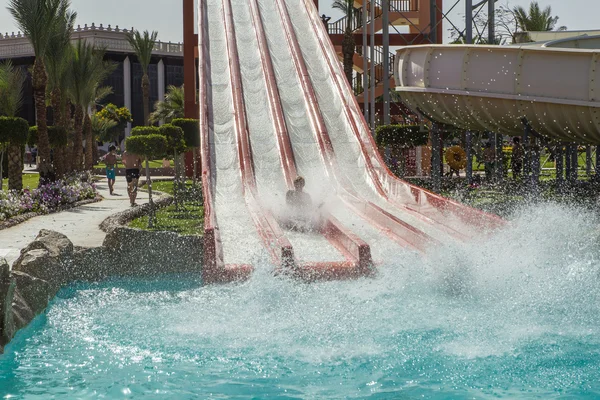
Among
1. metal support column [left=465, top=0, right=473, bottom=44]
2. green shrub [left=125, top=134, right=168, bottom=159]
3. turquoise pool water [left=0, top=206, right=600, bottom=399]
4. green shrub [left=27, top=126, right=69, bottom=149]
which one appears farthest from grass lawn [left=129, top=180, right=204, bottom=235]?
metal support column [left=465, top=0, right=473, bottom=44]

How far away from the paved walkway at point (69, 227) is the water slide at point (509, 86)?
655 centimetres

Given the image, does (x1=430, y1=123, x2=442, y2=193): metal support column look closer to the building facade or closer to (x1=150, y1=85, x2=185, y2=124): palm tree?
(x1=150, y1=85, x2=185, y2=124): palm tree

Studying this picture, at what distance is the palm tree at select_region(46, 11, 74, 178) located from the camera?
75.9 feet

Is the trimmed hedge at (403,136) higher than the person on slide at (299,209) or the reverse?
higher

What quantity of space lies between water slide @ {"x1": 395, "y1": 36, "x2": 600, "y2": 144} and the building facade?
55.5 metres

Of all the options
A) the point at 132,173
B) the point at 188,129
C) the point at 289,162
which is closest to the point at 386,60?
the point at 188,129

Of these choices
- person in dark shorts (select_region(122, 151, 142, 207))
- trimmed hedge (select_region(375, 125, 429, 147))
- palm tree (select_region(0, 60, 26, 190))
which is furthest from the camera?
trimmed hedge (select_region(375, 125, 429, 147))

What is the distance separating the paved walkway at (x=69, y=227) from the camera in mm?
11795

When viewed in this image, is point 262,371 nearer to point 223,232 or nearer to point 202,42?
point 223,232

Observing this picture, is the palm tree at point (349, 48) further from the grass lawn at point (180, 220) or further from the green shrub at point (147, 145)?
the green shrub at point (147, 145)

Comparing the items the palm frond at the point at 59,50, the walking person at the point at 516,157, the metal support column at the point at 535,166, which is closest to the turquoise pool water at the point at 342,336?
the metal support column at the point at 535,166

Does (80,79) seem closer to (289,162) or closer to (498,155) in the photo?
(498,155)

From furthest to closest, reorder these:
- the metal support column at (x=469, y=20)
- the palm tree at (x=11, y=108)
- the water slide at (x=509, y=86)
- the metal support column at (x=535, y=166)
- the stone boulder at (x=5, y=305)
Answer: the metal support column at (x=469, y=20), the palm tree at (x=11, y=108), the metal support column at (x=535, y=166), the water slide at (x=509, y=86), the stone boulder at (x=5, y=305)

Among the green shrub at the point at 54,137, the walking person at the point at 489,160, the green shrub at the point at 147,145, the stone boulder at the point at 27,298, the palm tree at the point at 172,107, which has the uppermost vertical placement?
the palm tree at the point at 172,107
